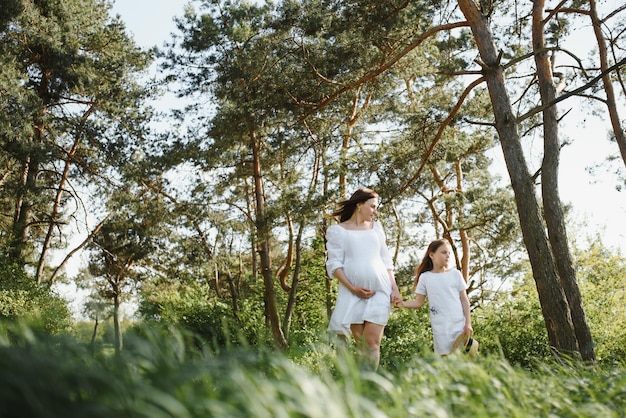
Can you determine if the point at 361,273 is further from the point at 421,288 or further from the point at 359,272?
Result: the point at 421,288

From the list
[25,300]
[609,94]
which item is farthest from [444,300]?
A: [25,300]

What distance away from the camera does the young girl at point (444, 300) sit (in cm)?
593

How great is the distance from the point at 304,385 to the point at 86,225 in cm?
2018

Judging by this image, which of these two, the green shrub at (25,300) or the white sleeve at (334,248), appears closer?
the white sleeve at (334,248)

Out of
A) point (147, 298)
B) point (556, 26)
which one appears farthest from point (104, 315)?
point (147, 298)

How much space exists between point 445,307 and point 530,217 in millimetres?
3101

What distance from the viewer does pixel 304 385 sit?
1.92m

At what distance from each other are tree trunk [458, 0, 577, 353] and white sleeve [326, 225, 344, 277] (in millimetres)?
3860

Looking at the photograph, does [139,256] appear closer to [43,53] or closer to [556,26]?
[43,53]

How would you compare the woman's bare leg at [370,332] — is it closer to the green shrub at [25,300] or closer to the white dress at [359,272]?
the white dress at [359,272]

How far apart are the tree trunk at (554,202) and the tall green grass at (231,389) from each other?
6172mm

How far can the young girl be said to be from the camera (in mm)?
5930

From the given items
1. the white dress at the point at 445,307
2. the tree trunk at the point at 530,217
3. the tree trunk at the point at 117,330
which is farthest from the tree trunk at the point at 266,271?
the tree trunk at the point at 117,330

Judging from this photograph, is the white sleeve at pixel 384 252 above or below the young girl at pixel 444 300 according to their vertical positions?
above
